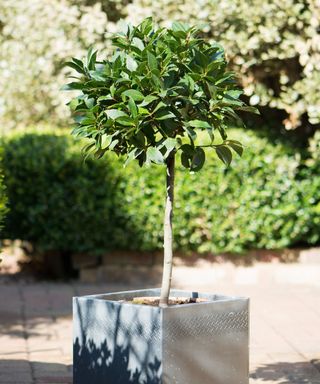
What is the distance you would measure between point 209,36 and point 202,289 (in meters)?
2.67

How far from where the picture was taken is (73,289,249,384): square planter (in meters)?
3.78

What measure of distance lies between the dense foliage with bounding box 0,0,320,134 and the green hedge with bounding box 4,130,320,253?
0.74 m

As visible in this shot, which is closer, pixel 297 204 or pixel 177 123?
pixel 177 123

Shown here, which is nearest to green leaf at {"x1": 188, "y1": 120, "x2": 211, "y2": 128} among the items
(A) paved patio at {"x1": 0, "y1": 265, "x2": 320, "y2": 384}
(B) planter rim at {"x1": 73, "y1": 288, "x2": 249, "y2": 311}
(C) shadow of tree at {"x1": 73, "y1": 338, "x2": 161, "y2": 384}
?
(B) planter rim at {"x1": 73, "y1": 288, "x2": 249, "y2": 311}

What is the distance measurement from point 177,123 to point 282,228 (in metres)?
5.38

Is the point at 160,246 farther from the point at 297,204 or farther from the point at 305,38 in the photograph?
the point at 305,38

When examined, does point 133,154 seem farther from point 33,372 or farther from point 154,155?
point 33,372

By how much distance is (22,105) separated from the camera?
11.4 metres

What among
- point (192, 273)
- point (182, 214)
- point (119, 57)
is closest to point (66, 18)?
point (182, 214)

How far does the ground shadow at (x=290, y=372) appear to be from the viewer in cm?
515

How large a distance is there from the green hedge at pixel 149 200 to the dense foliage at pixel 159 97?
15.8ft

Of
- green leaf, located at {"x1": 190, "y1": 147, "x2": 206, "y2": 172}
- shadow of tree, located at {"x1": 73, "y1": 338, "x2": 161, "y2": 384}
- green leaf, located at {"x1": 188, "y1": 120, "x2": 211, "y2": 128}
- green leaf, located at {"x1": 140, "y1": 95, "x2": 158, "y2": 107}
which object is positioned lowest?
shadow of tree, located at {"x1": 73, "y1": 338, "x2": 161, "y2": 384}

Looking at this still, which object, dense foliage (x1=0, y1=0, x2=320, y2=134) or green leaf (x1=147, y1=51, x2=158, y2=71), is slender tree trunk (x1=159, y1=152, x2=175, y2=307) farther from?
dense foliage (x1=0, y1=0, x2=320, y2=134)

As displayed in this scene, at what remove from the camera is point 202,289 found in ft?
28.9
